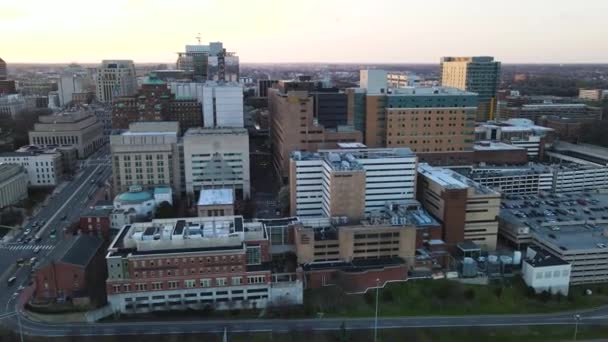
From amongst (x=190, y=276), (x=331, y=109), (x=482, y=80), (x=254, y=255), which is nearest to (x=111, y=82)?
(x=331, y=109)

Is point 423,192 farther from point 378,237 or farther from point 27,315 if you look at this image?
point 27,315

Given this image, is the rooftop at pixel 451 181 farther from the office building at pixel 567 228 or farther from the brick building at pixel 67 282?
the brick building at pixel 67 282

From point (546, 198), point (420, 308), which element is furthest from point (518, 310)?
point (546, 198)

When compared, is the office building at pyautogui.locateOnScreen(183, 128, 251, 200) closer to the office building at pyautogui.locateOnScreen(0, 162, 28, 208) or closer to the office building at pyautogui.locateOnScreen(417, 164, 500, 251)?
the office building at pyautogui.locateOnScreen(0, 162, 28, 208)

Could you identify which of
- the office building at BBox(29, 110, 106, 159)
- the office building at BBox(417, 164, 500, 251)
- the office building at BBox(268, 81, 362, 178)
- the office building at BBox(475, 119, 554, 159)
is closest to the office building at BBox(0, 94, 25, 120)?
the office building at BBox(29, 110, 106, 159)

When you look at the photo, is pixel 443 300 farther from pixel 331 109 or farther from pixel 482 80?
pixel 482 80

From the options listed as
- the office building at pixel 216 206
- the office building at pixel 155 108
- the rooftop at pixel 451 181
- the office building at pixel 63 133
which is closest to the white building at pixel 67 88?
the office building at pixel 63 133
